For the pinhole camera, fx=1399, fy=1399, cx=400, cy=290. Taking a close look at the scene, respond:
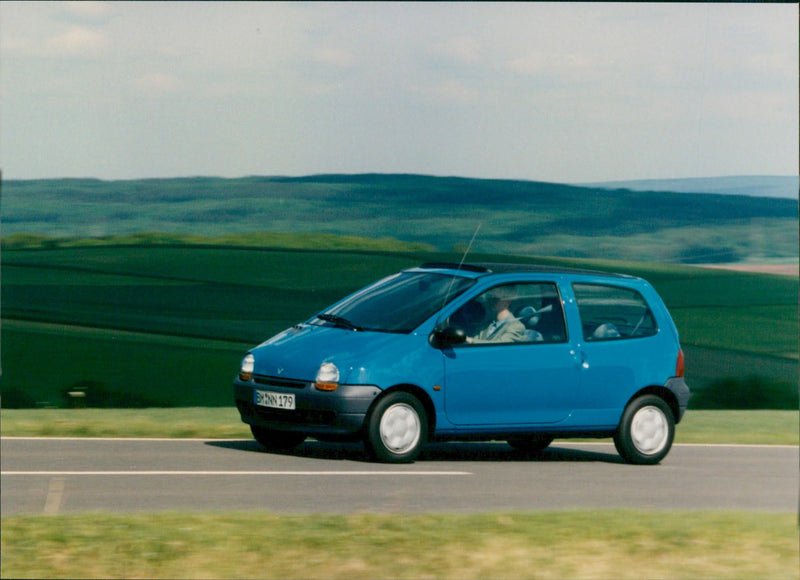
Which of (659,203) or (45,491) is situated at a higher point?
(659,203)

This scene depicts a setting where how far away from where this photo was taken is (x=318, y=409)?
35.7ft

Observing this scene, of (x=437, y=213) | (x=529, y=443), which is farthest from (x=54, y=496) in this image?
(x=437, y=213)

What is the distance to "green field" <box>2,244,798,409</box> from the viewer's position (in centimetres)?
1816

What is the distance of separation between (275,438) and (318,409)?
122cm

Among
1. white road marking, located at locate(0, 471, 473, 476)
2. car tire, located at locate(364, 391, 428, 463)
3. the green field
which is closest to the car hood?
car tire, located at locate(364, 391, 428, 463)

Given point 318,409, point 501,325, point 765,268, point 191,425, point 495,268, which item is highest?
point 765,268

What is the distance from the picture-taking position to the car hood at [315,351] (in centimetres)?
1095

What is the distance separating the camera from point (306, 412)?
1096cm

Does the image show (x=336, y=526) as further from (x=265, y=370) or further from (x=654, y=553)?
(x=265, y=370)

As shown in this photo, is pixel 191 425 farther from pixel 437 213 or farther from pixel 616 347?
pixel 437 213

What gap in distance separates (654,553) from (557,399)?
14.5ft

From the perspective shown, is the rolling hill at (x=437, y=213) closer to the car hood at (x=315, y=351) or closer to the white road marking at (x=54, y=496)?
the car hood at (x=315, y=351)

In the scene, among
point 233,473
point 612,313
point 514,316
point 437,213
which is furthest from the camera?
point 437,213

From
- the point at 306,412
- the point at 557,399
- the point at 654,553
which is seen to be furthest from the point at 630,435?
the point at 654,553
